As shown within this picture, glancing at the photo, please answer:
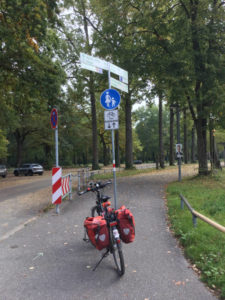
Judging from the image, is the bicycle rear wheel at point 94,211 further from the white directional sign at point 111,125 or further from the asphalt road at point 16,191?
the asphalt road at point 16,191

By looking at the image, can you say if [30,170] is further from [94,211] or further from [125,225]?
[125,225]

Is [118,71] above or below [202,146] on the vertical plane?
above

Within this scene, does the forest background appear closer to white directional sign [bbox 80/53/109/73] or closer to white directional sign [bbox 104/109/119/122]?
white directional sign [bbox 80/53/109/73]

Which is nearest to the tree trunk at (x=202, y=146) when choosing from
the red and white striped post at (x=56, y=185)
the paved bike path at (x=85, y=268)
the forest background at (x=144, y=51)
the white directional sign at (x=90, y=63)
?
the forest background at (x=144, y=51)

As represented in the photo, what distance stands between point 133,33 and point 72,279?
13.2m

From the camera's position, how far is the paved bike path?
3238mm

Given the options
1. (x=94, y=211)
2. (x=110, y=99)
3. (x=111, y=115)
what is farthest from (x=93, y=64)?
(x=94, y=211)

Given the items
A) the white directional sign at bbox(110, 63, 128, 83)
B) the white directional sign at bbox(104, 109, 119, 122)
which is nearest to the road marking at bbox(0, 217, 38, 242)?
the white directional sign at bbox(104, 109, 119, 122)

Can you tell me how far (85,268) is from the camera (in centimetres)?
397

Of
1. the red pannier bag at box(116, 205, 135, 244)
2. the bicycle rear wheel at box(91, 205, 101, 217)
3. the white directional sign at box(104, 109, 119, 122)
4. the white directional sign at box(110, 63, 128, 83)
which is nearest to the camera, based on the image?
the red pannier bag at box(116, 205, 135, 244)

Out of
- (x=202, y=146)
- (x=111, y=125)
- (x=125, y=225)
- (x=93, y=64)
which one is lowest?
(x=125, y=225)

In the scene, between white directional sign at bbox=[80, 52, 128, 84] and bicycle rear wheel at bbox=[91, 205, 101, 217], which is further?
white directional sign at bbox=[80, 52, 128, 84]

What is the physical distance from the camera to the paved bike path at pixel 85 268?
127 inches

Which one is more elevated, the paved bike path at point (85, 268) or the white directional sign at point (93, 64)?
the white directional sign at point (93, 64)
